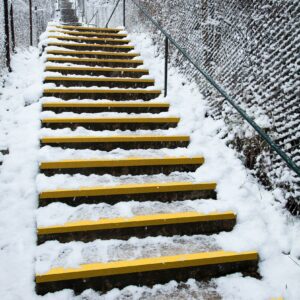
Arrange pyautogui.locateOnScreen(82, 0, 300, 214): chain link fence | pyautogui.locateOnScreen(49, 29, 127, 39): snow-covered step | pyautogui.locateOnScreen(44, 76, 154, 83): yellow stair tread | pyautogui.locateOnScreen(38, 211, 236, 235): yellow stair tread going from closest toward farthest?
pyautogui.locateOnScreen(38, 211, 236, 235): yellow stair tread, pyautogui.locateOnScreen(82, 0, 300, 214): chain link fence, pyautogui.locateOnScreen(44, 76, 154, 83): yellow stair tread, pyautogui.locateOnScreen(49, 29, 127, 39): snow-covered step

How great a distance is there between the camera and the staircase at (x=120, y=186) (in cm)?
234

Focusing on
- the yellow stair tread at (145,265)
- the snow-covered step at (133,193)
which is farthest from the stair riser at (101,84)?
the yellow stair tread at (145,265)

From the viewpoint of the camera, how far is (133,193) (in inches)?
116

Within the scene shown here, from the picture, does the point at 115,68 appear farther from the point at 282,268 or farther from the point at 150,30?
the point at 282,268

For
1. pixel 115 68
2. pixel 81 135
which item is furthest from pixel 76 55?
pixel 81 135

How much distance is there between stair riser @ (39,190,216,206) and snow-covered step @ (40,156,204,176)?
36 cm

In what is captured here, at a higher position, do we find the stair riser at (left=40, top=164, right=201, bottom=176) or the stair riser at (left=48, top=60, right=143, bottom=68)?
the stair riser at (left=48, top=60, right=143, bottom=68)

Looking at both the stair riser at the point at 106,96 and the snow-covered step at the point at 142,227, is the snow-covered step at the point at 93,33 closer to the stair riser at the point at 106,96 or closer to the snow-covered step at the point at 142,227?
the stair riser at the point at 106,96

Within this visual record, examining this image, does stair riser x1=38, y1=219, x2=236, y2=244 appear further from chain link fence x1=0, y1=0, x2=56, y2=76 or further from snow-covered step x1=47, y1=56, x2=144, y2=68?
chain link fence x1=0, y1=0, x2=56, y2=76

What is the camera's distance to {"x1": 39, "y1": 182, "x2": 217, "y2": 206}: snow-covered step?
2.78m

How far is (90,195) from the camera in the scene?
9.33ft

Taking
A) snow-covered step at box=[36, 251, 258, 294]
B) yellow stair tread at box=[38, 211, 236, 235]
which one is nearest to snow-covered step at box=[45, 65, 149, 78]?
yellow stair tread at box=[38, 211, 236, 235]

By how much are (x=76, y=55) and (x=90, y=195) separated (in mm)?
3300

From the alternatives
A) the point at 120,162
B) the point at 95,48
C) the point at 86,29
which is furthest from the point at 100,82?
the point at 86,29
